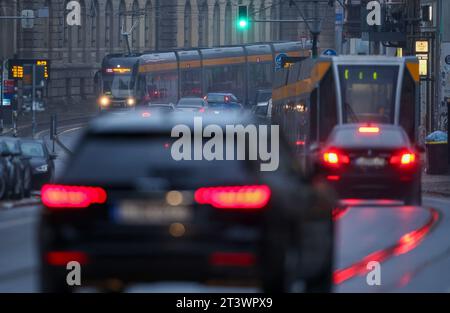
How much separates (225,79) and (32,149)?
135ft

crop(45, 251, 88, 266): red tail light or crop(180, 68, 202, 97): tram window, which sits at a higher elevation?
crop(180, 68, 202, 97): tram window

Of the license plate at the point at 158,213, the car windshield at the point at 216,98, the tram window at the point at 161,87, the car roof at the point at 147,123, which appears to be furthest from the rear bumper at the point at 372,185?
the tram window at the point at 161,87

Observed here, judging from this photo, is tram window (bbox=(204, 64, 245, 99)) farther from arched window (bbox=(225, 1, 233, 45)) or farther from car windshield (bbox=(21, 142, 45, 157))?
car windshield (bbox=(21, 142, 45, 157))

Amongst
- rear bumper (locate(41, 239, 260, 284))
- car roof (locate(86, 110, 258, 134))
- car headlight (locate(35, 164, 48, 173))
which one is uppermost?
car roof (locate(86, 110, 258, 134))

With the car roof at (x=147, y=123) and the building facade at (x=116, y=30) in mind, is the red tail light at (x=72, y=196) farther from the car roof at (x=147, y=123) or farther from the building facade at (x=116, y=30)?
the building facade at (x=116, y=30)

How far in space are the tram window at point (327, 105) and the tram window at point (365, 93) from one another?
0.93ft

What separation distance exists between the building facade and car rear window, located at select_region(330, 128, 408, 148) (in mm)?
46838

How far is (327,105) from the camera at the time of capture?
31.6 meters

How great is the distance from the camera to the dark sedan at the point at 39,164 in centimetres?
3734

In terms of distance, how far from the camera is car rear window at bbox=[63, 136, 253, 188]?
10367 mm

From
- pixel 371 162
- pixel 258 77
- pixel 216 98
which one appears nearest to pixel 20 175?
pixel 371 162

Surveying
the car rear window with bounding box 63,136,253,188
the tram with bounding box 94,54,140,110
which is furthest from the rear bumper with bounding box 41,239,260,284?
the tram with bounding box 94,54,140,110

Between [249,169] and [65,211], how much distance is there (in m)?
1.36
